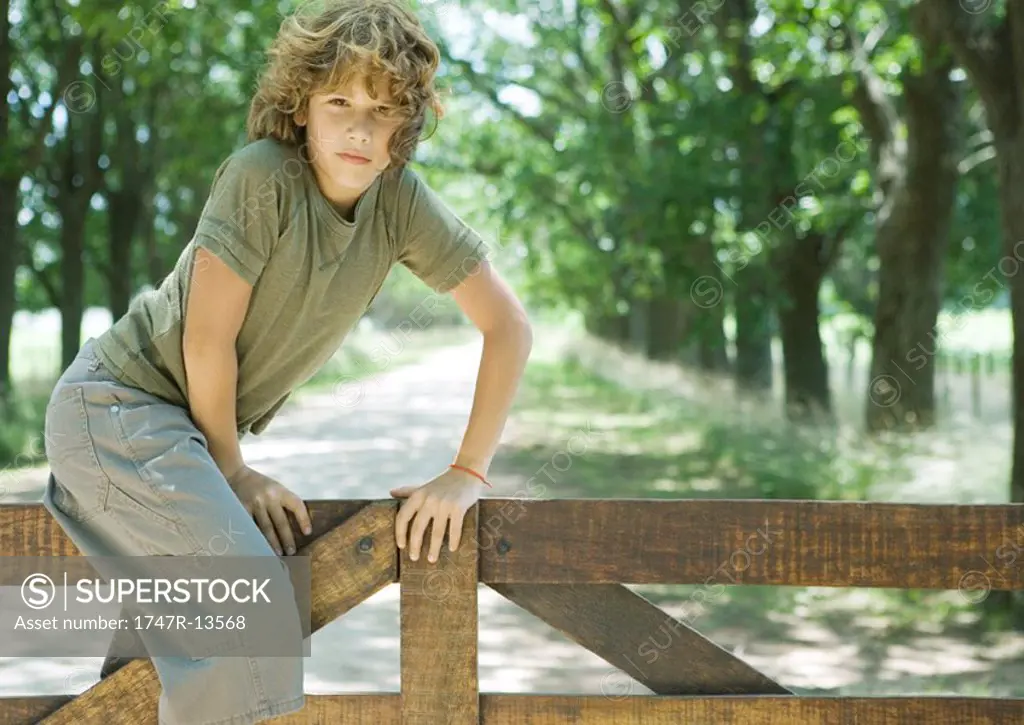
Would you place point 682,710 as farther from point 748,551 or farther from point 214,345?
point 214,345

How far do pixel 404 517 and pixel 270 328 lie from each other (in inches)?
18.6

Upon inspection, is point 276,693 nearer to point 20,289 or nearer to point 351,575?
point 351,575

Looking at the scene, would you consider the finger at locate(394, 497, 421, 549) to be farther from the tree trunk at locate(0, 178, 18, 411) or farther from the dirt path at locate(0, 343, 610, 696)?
the tree trunk at locate(0, 178, 18, 411)

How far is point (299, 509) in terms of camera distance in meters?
2.46

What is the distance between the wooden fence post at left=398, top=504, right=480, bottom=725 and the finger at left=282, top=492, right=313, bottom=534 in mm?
196

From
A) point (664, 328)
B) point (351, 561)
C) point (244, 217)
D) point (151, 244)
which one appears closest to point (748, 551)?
point (351, 561)

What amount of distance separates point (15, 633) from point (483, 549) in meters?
1.31

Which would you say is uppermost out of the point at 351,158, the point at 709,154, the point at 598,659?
the point at 709,154

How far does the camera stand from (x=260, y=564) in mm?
2293

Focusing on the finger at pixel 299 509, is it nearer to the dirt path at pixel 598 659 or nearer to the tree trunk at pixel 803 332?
the dirt path at pixel 598 659

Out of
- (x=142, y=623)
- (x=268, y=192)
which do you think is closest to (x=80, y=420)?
(x=142, y=623)

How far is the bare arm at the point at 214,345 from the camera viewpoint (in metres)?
2.41

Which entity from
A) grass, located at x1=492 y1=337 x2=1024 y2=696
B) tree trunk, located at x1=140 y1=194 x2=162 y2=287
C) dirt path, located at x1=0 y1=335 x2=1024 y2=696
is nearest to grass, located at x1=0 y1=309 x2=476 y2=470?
tree trunk, located at x1=140 y1=194 x2=162 y2=287

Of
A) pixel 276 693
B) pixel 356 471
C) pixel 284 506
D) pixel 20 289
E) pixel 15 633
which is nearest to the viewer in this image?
pixel 276 693
